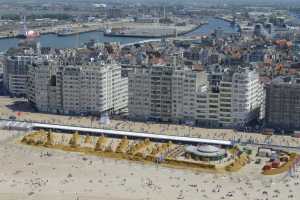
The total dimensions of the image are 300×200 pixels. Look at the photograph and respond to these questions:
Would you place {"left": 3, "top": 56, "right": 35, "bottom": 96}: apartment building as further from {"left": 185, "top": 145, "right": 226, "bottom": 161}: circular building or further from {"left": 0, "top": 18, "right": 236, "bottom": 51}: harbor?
{"left": 0, "top": 18, "right": 236, "bottom": 51}: harbor

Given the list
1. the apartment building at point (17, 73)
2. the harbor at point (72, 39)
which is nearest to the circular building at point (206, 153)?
the apartment building at point (17, 73)

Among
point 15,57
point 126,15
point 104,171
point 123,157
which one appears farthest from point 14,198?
point 126,15

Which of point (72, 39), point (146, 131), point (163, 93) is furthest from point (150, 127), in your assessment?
point (72, 39)

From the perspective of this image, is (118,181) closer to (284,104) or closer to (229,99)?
(229,99)

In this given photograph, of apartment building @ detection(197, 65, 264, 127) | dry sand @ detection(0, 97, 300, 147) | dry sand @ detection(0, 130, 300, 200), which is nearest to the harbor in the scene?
dry sand @ detection(0, 97, 300, 147)

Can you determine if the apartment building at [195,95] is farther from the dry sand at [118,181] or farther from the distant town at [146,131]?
the dry sand at [118,181]
